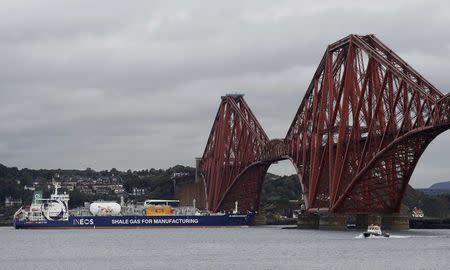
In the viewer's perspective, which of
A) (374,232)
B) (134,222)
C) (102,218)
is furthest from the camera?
(134,222)

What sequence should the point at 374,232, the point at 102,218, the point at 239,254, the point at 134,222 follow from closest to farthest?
the point at 239,254 < the point at 374,232 < the point at 102,218 < the point at 134,222

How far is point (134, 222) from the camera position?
19462 cm

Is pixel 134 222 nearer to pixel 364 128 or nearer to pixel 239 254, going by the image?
pixel 364 128

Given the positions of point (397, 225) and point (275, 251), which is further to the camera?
point (397, 225)

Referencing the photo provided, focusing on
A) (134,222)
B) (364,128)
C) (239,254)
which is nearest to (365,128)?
(364,128)

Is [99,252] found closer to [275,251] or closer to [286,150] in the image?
[275,251]

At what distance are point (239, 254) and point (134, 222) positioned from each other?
94.3 m

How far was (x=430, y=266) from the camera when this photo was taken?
273ft

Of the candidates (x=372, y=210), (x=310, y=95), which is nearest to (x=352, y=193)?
(x=372, y=210)

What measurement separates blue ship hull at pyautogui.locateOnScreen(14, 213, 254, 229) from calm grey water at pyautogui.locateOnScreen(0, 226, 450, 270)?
53214 mm

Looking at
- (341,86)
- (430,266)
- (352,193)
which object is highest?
(341,86)

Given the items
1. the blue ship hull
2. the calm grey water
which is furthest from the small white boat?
the blue ship hull

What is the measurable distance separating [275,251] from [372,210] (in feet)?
119

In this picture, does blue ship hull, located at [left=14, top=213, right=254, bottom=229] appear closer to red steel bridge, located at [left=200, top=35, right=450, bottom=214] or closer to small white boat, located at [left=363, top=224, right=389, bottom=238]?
red steel bridge, located at [left=200, top=35, right=450, bottom=214]
